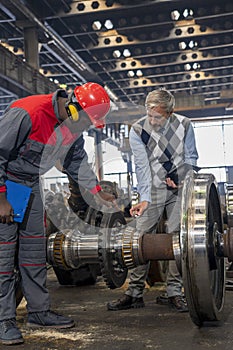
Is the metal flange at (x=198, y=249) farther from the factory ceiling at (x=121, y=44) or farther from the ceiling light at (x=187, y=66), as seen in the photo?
the ceiling light at (x=187, y=66)

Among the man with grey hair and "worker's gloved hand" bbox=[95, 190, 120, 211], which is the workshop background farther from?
"worker's gloved hand" bbox=[95, 190, 120, 211]

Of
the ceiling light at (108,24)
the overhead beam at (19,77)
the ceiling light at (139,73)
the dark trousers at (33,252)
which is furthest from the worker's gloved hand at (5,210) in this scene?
the ceiling light at (139,73)

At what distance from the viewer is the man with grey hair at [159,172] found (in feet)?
10.1

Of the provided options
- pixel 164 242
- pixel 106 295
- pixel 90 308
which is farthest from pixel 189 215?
pixel 106 295

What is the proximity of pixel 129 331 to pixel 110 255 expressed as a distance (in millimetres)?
478

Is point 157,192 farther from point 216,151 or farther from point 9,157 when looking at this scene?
point 216,151

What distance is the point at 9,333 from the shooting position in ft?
8.26

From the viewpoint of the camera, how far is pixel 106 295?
365 cm

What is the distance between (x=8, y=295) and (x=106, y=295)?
1.17m

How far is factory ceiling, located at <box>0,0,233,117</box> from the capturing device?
27.1 feet

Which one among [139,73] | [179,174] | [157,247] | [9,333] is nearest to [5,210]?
[9,333]

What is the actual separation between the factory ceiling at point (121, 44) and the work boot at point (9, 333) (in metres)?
5.72

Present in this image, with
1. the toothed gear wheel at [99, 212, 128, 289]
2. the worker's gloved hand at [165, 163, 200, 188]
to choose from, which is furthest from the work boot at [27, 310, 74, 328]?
the worker's gloved hand at [165, 163, 200, 188]

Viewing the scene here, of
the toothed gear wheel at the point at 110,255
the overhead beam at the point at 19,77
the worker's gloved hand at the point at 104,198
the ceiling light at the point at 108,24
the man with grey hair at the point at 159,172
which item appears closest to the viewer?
the toothed gear wheel at the point at 110,255
